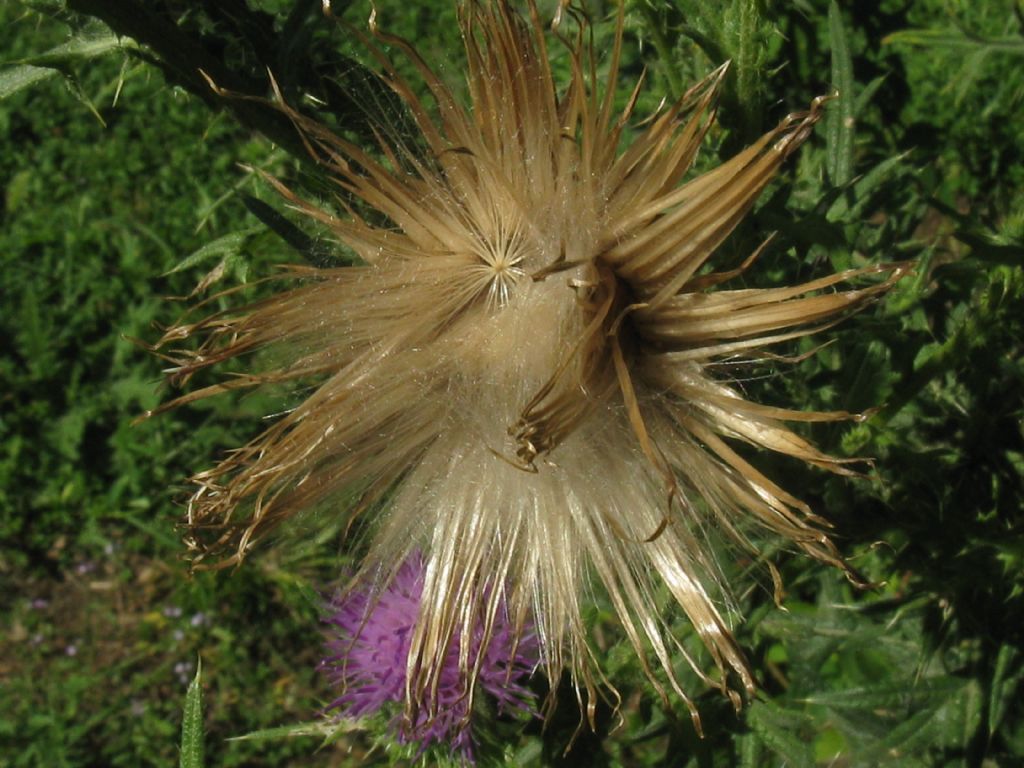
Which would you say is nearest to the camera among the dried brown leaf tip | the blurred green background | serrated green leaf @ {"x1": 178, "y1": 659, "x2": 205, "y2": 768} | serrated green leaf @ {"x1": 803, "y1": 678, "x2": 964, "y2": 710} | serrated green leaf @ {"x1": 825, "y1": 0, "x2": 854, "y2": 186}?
the dried brown leaf tip

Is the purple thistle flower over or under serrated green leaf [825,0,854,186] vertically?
under

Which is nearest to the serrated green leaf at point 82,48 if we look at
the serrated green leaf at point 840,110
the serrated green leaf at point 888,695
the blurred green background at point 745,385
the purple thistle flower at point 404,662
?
the blurred green background at point 745,385

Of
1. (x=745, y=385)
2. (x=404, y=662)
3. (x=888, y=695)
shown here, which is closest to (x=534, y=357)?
(x=745, y=385)

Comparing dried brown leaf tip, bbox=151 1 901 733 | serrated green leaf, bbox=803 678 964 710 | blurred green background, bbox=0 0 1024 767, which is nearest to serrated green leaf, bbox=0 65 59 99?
blurred green background, bbox=0 0 1024 767

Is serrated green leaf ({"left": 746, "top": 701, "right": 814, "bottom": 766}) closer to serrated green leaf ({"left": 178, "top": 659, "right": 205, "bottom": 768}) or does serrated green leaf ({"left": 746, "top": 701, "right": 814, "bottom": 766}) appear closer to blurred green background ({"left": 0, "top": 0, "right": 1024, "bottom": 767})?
blurred green background ({"left": 0, "top": 0, "right": 1024, "bottom": 767})

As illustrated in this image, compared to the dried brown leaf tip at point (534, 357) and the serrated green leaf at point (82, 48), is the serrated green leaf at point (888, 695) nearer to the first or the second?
the dried brown leaf tip at point (534, 357)

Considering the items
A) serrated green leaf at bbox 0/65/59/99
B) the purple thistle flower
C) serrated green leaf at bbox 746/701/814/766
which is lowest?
serrated green leaf at bbox 746/701/814/766

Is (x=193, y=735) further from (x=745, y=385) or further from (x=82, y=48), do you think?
(x=82, y=48)

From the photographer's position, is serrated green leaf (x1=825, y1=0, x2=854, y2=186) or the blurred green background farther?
serrated green leaf (x1=825, y1=0, x2=854, y2=186)
